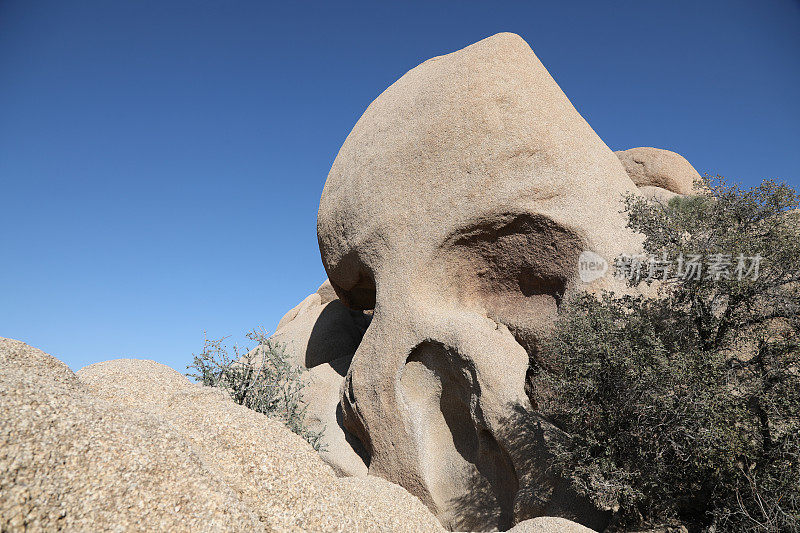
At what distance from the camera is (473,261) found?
11.8 metres

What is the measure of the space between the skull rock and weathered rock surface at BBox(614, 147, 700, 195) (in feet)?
27.9

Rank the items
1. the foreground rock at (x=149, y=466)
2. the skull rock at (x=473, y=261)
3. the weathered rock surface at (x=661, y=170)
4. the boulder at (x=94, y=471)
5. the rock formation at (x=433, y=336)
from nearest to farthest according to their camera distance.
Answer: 1. the boulder at (x=94, y=471)
2. the foreground rock at (x=149, y=466)
3. the rock formation at (x=433, y=336)
4. the skull rock at (x=473, y=261)
5. the weathered rock surface at (x=661, y=170)

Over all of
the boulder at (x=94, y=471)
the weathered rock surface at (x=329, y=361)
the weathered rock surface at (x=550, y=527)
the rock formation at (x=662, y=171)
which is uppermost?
the rock formation at (x=662, y=171)

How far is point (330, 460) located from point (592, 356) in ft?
24.2

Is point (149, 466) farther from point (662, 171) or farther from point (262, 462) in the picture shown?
point (662, 171)

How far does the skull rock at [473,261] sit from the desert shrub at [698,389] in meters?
1.57

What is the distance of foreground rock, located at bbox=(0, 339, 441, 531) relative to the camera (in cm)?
407

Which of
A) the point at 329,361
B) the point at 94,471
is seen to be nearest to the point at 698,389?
the point at 94,471

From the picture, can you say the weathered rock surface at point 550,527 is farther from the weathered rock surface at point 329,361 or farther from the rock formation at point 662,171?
the rock formation at point 662,171

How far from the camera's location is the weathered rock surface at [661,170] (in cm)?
1936

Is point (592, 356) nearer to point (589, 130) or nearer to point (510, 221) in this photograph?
point (510, 221)

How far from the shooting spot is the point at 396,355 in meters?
11.4

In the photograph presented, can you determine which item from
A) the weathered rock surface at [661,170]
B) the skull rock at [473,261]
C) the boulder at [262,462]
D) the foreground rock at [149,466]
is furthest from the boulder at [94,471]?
the weathered rock surface at [661,170]

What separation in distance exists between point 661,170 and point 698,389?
47.9ft
